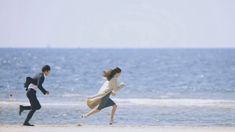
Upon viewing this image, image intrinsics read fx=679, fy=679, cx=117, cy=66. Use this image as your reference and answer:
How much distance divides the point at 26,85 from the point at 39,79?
409 millimetres

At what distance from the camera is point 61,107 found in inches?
1007
